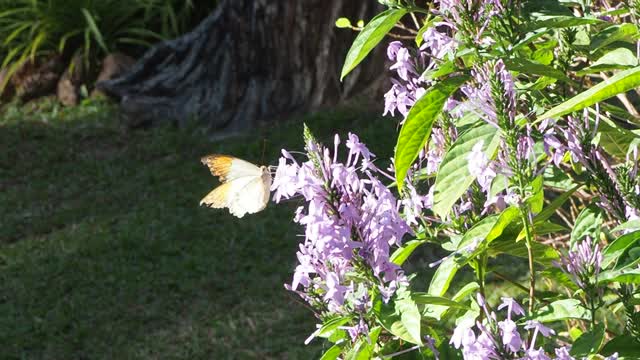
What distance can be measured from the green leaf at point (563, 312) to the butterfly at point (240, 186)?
2.12 feet

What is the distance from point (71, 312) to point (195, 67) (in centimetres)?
350

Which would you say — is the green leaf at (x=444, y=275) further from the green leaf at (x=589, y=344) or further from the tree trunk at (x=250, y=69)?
the tree trunk at (x=250, y=69)

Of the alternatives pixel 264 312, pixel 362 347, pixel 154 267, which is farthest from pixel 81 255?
pixel 362 347

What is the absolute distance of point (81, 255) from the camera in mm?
5980

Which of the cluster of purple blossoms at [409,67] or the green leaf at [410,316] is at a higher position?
the cluster of purple blossoms at [409,67]

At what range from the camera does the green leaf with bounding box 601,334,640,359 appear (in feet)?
5.55

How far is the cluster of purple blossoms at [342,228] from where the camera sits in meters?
1.61

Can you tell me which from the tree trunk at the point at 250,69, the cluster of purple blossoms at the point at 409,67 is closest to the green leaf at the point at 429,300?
the cluster of purple blossoms at the point at 409,67

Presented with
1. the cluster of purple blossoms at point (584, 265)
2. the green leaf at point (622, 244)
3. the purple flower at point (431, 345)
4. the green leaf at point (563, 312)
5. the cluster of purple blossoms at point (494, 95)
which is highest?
the cluster of purple blossoms at point (494, 95)

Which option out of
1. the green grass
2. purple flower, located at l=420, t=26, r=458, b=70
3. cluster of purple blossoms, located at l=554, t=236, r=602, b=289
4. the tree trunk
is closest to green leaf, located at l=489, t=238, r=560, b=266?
cluster of purple blossoms, located at l=554, t=236, r=602, b=289

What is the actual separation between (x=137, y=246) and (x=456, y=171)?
14.9 ft

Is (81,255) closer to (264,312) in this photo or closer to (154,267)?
(154,267)

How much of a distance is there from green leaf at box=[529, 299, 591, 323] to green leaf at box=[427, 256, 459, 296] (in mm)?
178

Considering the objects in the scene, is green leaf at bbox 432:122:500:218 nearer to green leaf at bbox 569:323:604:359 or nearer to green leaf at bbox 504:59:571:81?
green leaf at bbox 504:59:571:81
